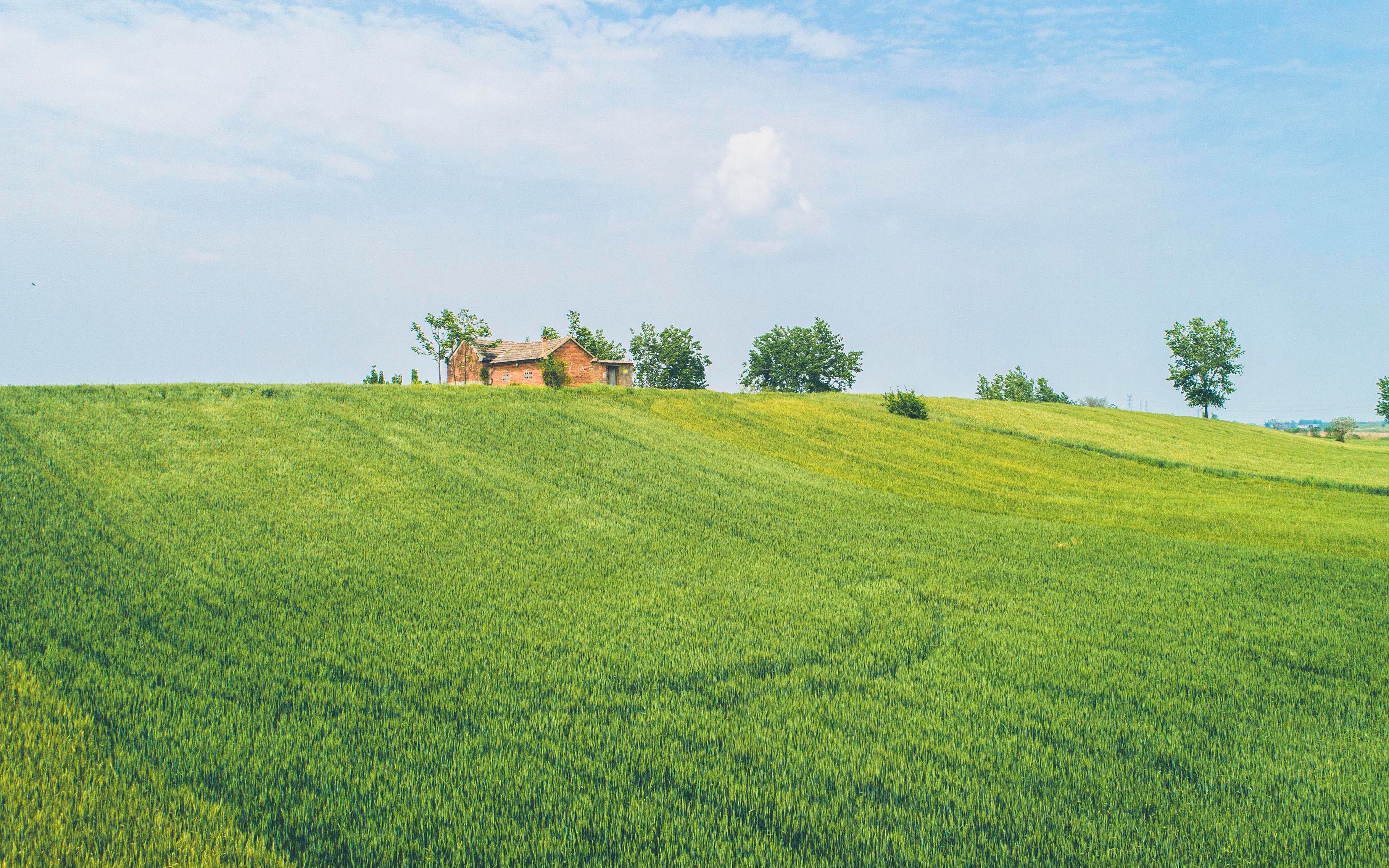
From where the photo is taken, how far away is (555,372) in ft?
134

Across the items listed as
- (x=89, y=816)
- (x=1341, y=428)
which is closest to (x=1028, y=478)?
(x=89, y=816)

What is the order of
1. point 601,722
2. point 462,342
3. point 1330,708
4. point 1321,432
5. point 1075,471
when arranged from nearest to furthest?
point 601,722 → point 1330,708 → point 1075,471 → point 462,342 → point 1321,432

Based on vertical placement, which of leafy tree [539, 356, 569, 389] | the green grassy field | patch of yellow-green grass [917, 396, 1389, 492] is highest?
leafy tree [539, 356, 569, 389]

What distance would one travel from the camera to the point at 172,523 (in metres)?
10.4

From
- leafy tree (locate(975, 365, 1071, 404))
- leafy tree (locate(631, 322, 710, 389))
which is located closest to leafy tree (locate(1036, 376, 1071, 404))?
leafy tree (locate(975, 365, 1071, 404))

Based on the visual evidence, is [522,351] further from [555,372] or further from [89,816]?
[89,816]

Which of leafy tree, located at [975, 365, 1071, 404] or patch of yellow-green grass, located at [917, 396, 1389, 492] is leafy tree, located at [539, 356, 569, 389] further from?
leafy tree, located at [975, 365, 1071, 404]

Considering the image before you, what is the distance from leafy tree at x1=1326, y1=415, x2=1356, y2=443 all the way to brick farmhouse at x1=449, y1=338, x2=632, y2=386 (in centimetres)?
7598

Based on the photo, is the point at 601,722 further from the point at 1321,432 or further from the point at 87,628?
the point at 1321,432

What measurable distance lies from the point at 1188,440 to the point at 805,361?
5676cm

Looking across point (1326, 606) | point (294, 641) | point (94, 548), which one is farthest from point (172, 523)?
point (1326, 606)

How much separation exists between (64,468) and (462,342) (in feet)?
204

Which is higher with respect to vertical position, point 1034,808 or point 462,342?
point 462,342

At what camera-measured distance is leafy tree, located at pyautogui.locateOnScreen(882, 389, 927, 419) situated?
42562mm
